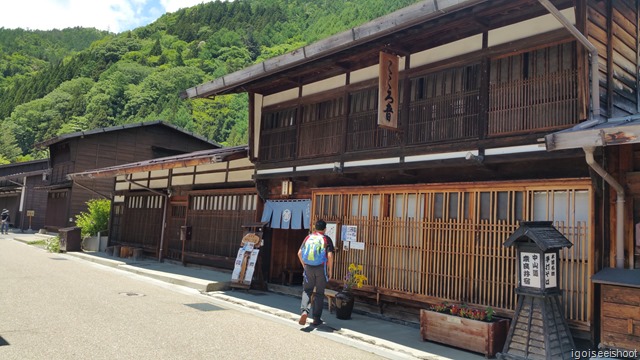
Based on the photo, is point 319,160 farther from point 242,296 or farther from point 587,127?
point 587,127

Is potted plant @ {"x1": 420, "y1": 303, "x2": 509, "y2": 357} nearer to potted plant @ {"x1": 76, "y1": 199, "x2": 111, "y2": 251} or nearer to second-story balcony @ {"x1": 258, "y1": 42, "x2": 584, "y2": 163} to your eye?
second-story balcony @ {"x1": 258, "y1": 42, "x2": 584, "y2": 163}

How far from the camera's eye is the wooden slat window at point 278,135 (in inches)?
494

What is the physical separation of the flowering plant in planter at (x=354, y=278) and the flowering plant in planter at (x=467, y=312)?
7.67ft

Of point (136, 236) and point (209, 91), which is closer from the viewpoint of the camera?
point (209, 91)

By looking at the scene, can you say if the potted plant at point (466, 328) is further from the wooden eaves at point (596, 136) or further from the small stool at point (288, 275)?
the small stool at point (288, 275)

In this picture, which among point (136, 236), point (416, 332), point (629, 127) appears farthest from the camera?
point (136, 236)

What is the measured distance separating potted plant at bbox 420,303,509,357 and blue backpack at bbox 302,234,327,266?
2.15m

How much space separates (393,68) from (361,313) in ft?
18.0

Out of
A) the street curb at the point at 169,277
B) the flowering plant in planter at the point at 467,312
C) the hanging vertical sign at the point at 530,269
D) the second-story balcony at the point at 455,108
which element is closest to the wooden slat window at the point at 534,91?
the second-story balcony at the point at 455,108

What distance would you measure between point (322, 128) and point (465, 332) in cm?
608

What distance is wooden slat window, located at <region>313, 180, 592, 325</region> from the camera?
735 cm

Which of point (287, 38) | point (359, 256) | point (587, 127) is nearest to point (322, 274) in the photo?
point (359, 256)

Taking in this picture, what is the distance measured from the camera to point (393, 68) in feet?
30.6

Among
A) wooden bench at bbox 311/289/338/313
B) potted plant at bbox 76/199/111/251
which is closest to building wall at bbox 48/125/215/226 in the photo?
potted plant at bbox 76/199/111/251
